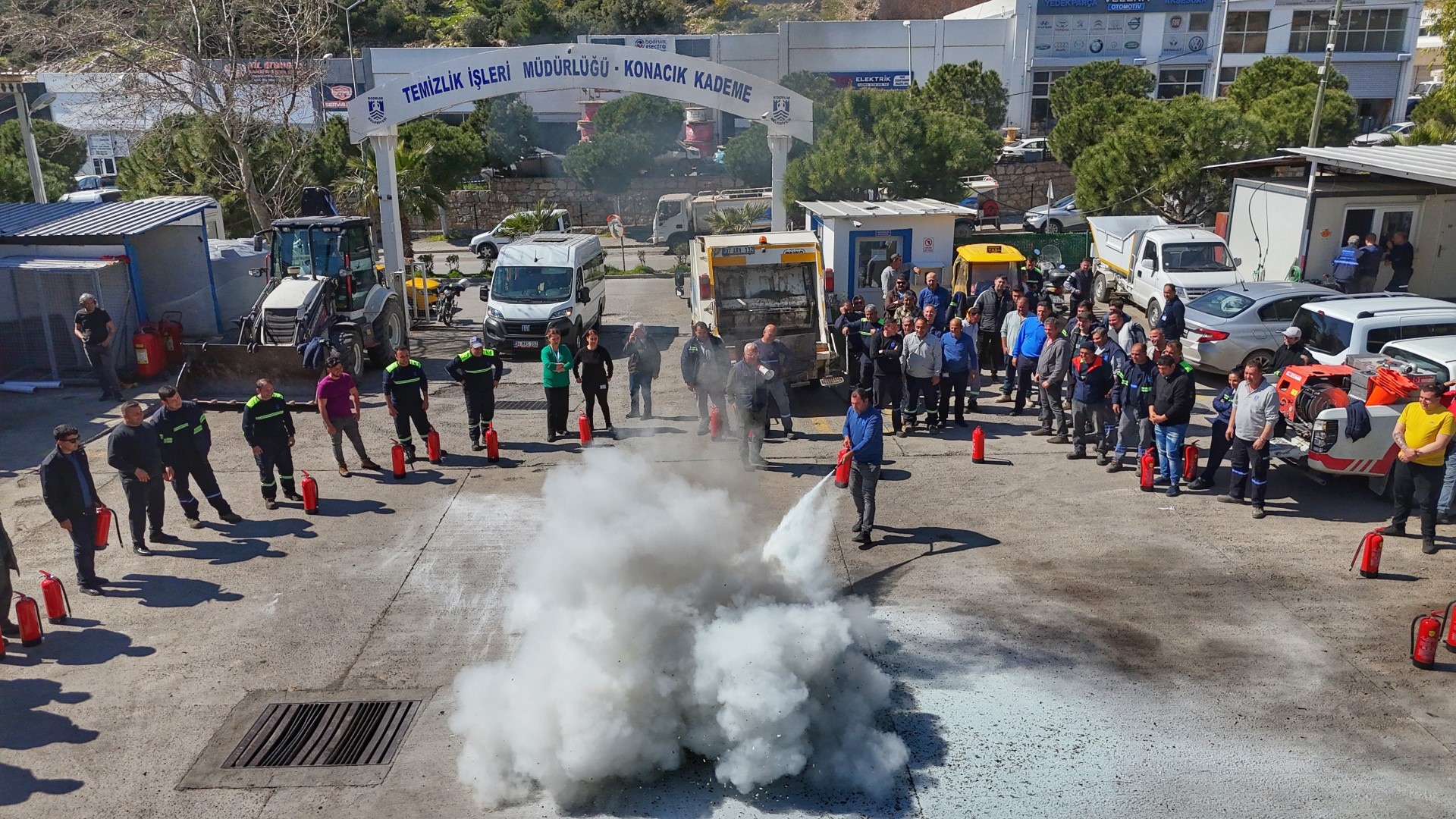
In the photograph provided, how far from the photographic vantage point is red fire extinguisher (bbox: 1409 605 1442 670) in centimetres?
792

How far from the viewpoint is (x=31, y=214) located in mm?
18844

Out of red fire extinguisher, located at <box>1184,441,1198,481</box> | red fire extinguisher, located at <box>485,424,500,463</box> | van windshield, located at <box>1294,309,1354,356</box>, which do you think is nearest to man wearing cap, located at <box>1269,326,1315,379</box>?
van windshield, located at <box>1294,309,1354,356</box>

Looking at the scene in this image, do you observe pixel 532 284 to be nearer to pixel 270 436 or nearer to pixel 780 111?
pixel 780 111

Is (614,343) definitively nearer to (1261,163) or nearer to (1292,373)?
(1292,373)

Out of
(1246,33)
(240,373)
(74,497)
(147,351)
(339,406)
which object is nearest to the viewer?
(74,497)

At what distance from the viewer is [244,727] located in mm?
7465

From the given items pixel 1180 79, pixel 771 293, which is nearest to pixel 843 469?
pixel 771 293

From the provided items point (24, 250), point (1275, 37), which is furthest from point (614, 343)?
point (1275, 37)

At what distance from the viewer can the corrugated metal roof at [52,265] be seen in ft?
55.0

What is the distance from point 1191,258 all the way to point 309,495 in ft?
55.2

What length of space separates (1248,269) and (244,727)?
2276cm

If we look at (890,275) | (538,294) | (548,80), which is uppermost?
(548,80)

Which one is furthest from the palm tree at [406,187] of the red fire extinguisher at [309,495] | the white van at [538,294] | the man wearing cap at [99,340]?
the red fire extinguisher at [309,495]

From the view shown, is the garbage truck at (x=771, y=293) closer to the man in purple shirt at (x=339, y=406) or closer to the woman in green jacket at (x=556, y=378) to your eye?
the woman in green jacket at (x=556, y=378)
